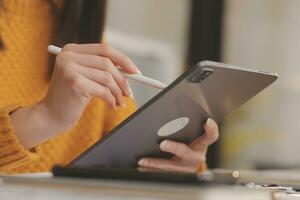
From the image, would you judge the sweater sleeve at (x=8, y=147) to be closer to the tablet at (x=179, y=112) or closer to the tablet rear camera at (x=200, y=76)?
the tablet at (x=179, y=112)

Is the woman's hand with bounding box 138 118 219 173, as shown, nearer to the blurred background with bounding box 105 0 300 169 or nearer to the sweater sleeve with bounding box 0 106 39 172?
the sweater sleeve with bounding box 0 106 39 172

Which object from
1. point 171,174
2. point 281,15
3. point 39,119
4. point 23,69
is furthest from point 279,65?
point 171,174

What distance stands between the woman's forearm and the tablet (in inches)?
2.5

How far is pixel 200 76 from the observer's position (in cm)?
40

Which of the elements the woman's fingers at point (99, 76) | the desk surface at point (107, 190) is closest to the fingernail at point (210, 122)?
the woman's fingers at point (99, 76)

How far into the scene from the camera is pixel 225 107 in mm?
525

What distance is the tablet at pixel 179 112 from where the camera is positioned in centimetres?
42

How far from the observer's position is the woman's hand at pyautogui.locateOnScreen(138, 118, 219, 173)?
0.51m

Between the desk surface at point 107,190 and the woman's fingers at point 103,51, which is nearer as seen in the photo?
the desk surface at point 107,190

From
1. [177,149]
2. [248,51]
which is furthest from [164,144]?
[248,51]

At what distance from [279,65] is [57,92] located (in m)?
1.30

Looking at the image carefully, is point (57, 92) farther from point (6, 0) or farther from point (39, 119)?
point (6, 0)

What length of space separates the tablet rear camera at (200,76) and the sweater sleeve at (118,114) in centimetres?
9

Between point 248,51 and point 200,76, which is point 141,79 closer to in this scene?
point 200,76
